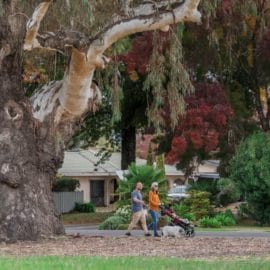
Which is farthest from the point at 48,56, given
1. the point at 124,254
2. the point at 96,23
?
Answer: the point at 124,254

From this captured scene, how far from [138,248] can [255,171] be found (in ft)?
55.1

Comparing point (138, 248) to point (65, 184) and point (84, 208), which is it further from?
point (65, 184)

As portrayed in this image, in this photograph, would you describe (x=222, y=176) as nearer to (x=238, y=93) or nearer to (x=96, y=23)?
(x=238, y=93)

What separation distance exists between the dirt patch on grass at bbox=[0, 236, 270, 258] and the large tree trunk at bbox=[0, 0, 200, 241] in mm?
937

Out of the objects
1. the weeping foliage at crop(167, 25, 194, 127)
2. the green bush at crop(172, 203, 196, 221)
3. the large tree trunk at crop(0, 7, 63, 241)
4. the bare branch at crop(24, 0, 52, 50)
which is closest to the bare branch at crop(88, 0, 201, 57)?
the weeping foliage at crop(167, 25, 194, 127)

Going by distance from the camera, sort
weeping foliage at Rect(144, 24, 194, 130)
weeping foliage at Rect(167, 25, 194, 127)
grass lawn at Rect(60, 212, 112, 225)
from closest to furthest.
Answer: weeping foliage at Rect(167, 25, 194, 127) < weeping foliage at Rect(144, 24, 194, 130) < grass lawn at Rect(60, 212, 112, 225)

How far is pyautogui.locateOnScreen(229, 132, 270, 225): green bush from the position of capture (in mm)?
33344

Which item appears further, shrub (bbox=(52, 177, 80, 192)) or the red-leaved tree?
shrub (bbox=(52, 177, 80, 192))

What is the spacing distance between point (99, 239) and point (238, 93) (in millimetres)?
20379

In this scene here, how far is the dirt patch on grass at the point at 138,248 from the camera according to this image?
16.1 metres

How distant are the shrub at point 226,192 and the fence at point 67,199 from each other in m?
12.8

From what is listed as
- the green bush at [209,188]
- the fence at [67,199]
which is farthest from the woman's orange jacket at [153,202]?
the fence at [67,199]

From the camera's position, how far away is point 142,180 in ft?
114

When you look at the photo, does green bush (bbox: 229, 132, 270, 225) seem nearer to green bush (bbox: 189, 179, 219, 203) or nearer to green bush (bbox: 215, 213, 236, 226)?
green bush (bbox: 215, 213, 236, 226)
